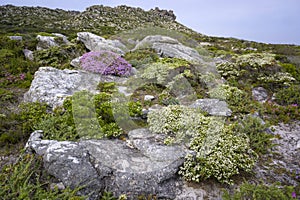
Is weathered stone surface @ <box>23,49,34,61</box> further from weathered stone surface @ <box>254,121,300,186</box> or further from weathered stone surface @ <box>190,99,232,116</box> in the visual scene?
weathered stone surface @ <box>254,121,300,186</box>

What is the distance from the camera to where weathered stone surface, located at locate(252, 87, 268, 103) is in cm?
959

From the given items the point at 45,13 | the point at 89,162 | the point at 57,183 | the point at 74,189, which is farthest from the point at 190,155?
the point at 45,13

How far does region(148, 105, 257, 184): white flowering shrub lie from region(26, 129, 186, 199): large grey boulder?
0.33 metres

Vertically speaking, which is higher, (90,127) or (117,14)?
(117,14)

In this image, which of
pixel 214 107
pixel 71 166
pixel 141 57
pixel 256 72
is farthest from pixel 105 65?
pixel 256 72

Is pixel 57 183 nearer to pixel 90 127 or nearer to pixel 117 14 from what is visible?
pixel 90 127

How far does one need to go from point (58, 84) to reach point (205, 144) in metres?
6.39

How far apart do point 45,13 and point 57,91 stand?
59.0 metres

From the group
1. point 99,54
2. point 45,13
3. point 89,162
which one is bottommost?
point 89,162

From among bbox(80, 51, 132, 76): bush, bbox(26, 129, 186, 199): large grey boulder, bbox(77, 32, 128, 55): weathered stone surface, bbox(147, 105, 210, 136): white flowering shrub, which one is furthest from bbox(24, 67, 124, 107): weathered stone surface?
bbox(77, 32, 128, 55): weathered stone surface

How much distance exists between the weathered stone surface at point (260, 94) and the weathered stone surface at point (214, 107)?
276 cm

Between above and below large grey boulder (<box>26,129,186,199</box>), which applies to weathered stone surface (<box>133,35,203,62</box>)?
above

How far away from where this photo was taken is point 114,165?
183 inches

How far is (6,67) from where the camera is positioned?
12.1 m
